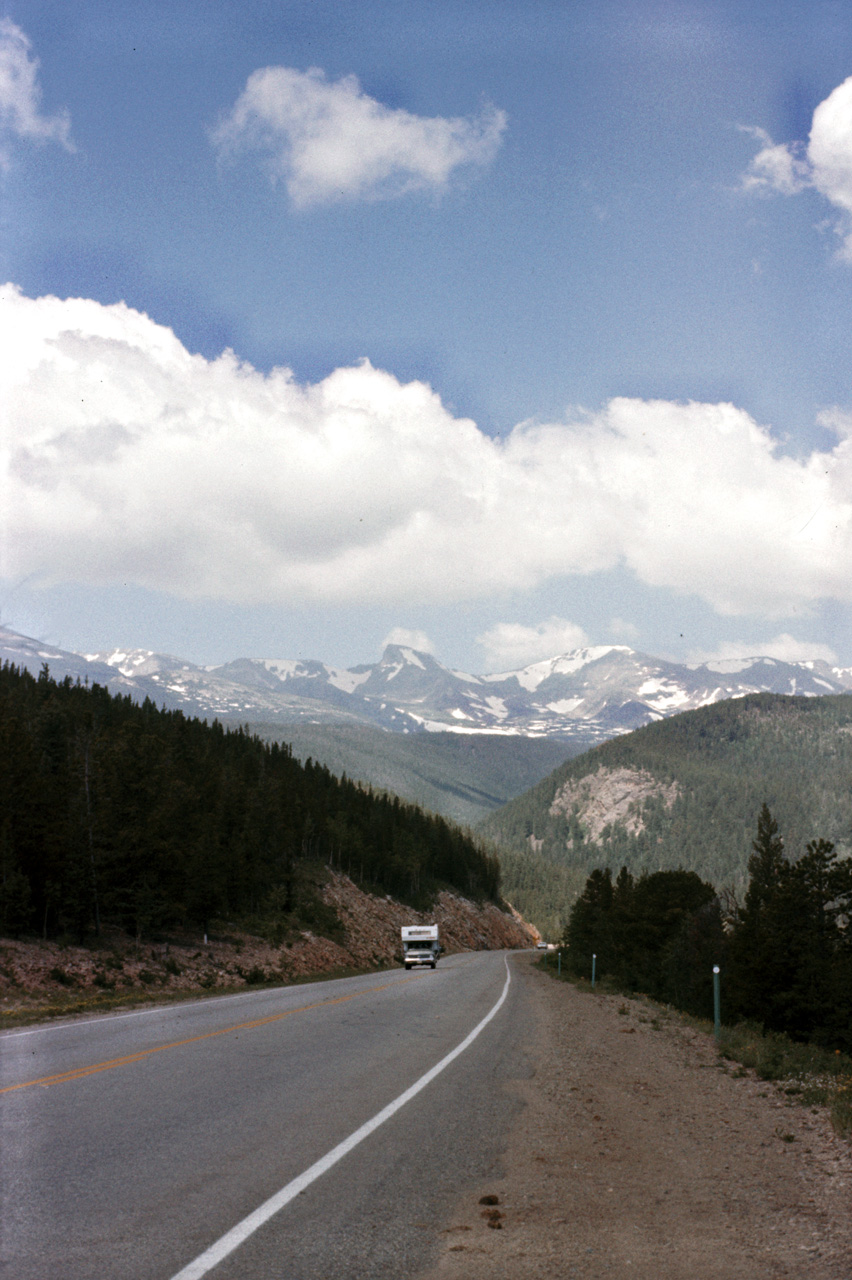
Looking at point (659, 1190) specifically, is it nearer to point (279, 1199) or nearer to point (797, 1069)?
point (279, 1199)

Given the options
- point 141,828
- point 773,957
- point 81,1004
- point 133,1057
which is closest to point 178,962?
point 141,828

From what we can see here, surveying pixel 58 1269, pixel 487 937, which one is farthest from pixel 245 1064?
pixel 487 937

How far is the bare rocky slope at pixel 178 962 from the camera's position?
28.5m

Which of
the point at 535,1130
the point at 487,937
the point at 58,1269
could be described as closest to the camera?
the point at 58,1269

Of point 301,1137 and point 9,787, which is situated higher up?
point 9,787

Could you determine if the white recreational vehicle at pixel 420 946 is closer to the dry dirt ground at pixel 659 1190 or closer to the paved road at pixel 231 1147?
the paved road at pixel 231 1147

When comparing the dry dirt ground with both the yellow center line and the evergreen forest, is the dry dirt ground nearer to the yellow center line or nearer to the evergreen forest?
the yellow center line

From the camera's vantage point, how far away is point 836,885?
160 feet

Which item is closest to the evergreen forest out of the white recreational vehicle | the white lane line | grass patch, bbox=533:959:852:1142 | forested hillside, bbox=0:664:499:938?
the white recreational vehicle

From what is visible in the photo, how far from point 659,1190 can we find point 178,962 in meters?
39.0

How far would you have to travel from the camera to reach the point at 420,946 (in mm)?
58031

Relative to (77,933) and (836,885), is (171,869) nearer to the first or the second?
(77,933)

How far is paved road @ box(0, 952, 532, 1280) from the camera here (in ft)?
17.4

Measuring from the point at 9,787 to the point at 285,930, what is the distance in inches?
1161
